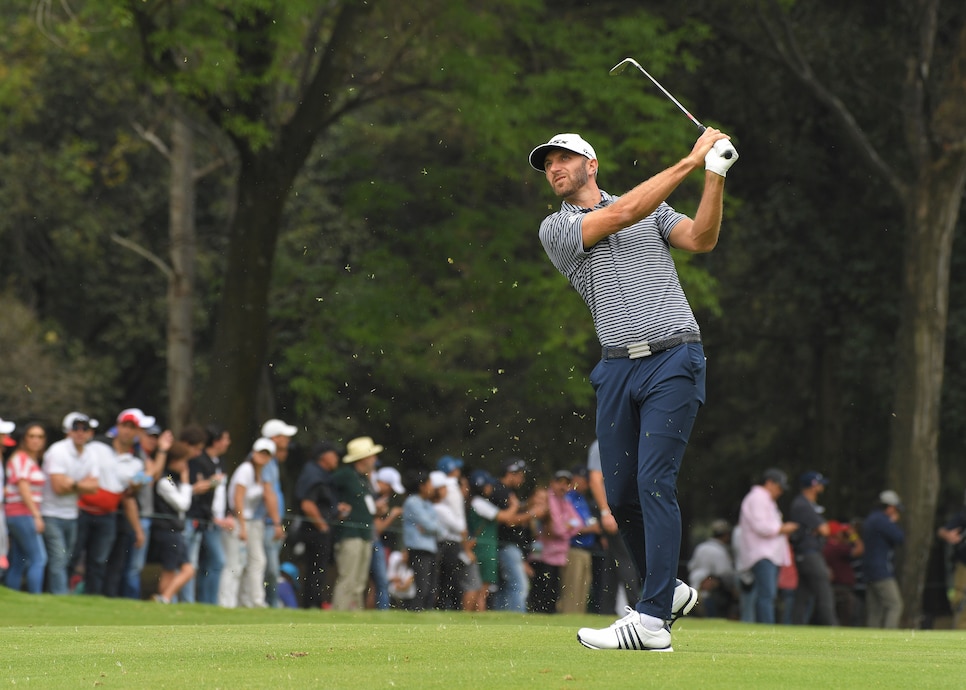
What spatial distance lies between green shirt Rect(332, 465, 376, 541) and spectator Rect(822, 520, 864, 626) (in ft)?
23.7

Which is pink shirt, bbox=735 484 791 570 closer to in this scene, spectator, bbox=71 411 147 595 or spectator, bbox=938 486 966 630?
spectator, bbox=938 486 966 630

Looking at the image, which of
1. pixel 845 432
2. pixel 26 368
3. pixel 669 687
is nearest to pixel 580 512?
pixel 669 687

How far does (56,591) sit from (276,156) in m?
8.49

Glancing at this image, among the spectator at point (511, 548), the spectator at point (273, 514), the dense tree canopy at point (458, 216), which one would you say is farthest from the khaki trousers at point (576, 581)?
the dense tree canopy at point (458, 216)

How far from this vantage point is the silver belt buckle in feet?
21.7

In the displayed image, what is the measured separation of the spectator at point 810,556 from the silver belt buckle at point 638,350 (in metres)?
11.5

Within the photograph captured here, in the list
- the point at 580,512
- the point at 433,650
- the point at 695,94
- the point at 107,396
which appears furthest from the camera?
the point at 107,396

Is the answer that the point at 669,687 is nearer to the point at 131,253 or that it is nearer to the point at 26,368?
the point at 26,368

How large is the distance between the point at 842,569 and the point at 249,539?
869 centimetres

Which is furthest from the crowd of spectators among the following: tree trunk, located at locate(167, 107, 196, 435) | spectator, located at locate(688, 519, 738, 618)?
tree trunk, located at locate(167, 107, 196, 435)

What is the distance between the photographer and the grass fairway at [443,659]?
214 inches

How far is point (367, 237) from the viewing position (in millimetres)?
30625

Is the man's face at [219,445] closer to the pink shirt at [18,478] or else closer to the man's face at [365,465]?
the man's face at [365,465]

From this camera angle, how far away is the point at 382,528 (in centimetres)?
1597
